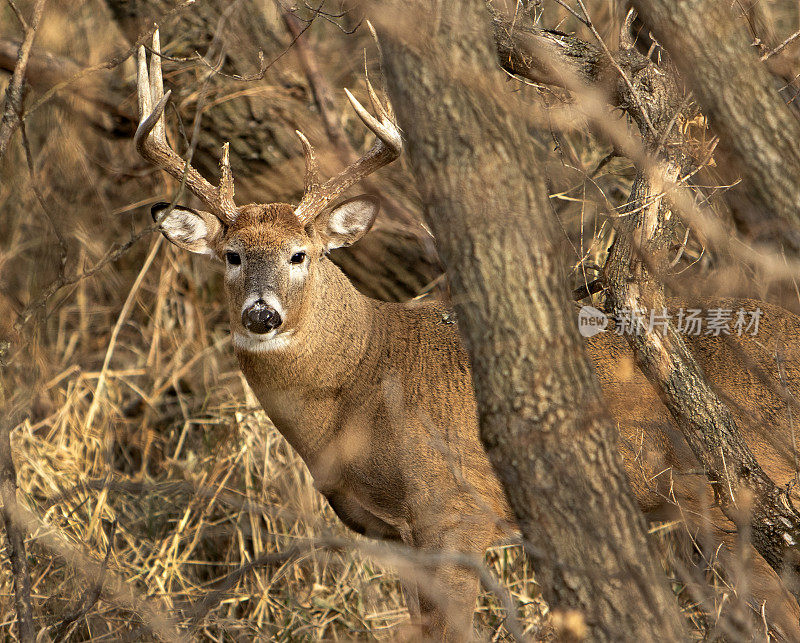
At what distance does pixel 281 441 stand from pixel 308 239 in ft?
5.47

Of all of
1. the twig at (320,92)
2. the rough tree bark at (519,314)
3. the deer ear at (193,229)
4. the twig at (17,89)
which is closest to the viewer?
the rough tree bark at (519,314)

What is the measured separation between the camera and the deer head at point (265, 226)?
4.36 meters

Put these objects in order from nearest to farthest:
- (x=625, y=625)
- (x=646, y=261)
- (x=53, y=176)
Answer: (x=625, y=625)
(x=646, y=261)
(x=53, y=176)

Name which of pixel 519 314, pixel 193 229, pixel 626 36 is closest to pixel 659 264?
pixel 626 36

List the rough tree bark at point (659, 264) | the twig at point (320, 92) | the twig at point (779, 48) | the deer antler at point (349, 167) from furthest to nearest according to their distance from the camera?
the twig at point (320, 92)
the deer antler at point (349, 167)
the twig at point (779, 48)
the rough tree bark at point (659, 264)

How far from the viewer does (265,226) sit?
4.61 meters

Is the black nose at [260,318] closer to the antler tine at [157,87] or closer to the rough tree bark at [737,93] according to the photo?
the antler tine at [157,87]

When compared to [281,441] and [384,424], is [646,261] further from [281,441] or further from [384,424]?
[281,441]

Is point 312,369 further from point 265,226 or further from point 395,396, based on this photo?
point 265,226

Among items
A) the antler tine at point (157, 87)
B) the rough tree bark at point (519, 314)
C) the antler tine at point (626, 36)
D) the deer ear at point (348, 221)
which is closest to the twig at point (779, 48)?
the antler tine at point (626, 36)

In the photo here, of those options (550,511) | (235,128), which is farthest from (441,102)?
(235,128)

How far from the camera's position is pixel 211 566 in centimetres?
555

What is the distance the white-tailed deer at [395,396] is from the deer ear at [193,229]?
0.11 m

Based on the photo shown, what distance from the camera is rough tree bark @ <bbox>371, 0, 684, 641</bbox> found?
96.3 inches
